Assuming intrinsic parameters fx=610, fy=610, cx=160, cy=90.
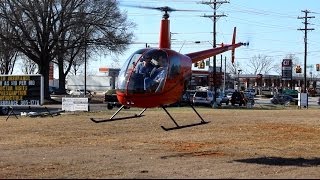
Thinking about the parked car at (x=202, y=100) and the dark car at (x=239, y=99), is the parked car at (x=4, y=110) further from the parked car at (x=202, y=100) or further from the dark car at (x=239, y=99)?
the dark car at (x=239, y=99)

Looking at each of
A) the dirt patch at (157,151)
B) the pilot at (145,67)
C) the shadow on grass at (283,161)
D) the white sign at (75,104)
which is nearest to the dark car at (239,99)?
the white sign at (75,104)

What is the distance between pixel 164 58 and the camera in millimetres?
17906

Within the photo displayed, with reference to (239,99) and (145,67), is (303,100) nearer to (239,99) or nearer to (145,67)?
(239,99)

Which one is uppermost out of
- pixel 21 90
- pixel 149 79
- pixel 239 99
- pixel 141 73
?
pixel 141 73

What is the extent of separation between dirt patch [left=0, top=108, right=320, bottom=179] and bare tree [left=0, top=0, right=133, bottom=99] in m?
37.4

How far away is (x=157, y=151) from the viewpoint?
17906 mm

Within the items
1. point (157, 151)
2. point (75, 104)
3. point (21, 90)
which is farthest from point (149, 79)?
point (75, 104)

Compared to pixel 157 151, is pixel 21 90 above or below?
above

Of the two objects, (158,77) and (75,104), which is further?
(75,104)

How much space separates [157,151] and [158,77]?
2.18 metres

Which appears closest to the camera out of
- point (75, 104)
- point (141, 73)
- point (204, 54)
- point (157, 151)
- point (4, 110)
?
point (141, 73)

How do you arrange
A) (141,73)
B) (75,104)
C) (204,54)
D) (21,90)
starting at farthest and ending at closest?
(75,104) < (21,90) < (204,54) < (141,73)

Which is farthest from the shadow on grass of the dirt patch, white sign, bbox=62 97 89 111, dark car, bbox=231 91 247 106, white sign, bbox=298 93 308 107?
dark car, bbox=231 91 247 106

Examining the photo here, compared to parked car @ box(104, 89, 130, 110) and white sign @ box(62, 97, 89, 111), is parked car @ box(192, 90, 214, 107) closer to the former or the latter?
parked car @ box(104, 89, 130, 110)
